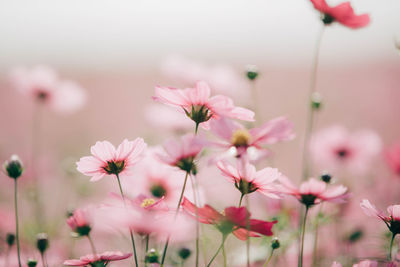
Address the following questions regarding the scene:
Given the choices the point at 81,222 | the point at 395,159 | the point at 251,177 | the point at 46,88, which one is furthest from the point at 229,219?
the point at 46,88

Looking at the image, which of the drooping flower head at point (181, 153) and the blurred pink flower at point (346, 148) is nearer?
the drooping flower head at point (181, 153)

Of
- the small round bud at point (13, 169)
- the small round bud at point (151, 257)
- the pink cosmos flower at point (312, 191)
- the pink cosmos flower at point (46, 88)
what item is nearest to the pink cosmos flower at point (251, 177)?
the pink cosmos flower at point (312, 191)

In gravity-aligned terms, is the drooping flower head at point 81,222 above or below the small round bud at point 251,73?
below

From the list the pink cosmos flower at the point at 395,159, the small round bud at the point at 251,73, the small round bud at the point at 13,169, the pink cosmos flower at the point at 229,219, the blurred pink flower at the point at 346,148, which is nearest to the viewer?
the pink cosmos flower at the point at 229,219

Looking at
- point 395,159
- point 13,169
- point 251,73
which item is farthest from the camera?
point 395,159

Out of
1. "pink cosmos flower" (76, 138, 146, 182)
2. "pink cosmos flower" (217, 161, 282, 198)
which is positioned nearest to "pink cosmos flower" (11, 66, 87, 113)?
"pink cosmos flower" (76, 138, 146, 182)

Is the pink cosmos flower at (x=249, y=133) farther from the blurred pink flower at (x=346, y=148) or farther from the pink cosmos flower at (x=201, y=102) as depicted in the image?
the blurred pink flower at (x=346, y=148)

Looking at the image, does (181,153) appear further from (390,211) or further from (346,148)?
(346,148)

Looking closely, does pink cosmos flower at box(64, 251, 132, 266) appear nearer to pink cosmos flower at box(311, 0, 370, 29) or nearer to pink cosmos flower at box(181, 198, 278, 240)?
pink cosmos flower at box(181, 198, 278, 240)
